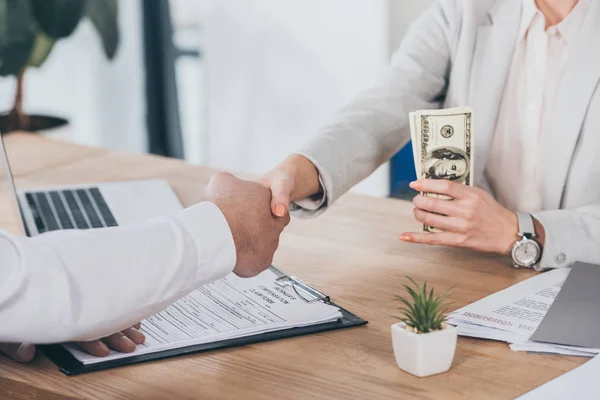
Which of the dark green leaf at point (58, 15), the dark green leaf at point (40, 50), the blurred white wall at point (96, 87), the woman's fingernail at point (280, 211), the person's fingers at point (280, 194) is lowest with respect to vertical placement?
the blurred white wall at point (96, 87)

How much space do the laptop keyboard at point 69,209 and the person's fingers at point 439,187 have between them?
2.04 feet

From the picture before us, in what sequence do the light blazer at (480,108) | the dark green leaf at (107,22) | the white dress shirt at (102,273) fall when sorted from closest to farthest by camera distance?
1. the white dress shirt at (102,273)
2. the light blazer at (480,108)
3. the dark green leaf at (107,22)

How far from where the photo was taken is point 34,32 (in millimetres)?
3420

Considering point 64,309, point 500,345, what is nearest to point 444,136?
point 500,345

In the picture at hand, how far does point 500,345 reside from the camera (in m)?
1.18

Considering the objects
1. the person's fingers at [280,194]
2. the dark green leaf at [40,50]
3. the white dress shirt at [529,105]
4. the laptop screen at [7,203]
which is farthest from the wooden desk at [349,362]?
the dark green leaf at [40,50]

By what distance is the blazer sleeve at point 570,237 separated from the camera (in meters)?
1.51

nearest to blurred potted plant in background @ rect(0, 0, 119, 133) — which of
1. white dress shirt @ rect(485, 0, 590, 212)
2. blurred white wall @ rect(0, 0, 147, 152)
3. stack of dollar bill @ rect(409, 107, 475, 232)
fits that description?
blurred white wall @ rect(0, 0, 147, 152)

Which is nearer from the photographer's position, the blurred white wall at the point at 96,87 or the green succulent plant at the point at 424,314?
the green succulent plant at the point at 424,314

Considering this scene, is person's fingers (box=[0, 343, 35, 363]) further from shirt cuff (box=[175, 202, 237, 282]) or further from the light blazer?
the light blazer

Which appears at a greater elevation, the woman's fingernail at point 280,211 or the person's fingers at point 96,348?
the woman's fingernail at point 280,211

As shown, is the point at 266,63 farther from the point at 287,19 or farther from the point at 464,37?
the point at 464,37

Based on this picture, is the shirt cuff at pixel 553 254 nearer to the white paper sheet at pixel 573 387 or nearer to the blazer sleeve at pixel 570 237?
the blazer sleeve at pixel 570 237

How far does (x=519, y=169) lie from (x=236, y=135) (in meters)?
2.68
